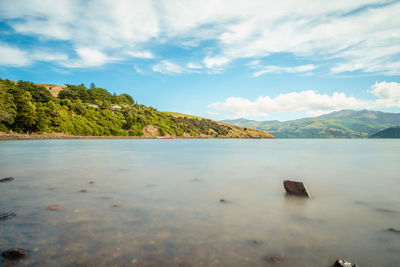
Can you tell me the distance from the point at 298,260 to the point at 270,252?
0.64 metres

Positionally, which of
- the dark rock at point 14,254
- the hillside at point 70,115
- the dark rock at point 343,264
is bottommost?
the dark rock at point 14,254

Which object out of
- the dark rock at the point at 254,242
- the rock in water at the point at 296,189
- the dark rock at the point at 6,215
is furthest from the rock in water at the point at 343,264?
the dark rock at the point at 6,215

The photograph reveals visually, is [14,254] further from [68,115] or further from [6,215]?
[68,115]

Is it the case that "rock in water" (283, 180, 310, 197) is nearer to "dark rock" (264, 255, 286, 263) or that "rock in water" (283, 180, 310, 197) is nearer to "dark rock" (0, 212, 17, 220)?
"dark rock" (264, 255, 286, 263)

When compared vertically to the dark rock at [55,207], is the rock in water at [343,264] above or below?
above

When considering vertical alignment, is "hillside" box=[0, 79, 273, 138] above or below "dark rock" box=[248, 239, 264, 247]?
above

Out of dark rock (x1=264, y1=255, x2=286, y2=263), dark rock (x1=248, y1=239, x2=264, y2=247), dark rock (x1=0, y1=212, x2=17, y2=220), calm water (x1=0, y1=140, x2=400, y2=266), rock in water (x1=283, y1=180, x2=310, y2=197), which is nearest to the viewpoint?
dark rock (x1=264, y1=255, x2=286, y2=263)

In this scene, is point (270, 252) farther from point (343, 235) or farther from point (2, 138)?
point (2, 138)

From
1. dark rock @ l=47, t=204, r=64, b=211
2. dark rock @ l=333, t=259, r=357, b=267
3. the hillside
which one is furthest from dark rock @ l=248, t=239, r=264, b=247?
the hillside

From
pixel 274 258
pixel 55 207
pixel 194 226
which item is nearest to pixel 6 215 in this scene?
pixel 55 207

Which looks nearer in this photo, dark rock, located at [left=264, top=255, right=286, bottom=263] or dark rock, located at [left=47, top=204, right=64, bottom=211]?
dark rock, located at [left=264, top=255, right=286, bottom=263]

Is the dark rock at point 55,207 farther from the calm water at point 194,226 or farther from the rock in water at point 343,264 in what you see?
the rock in water at point 343,264

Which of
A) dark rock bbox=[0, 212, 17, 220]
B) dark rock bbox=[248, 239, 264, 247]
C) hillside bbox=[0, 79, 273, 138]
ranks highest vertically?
hillside bbox=[0, 79, 273, 138]

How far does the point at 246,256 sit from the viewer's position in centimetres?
498
